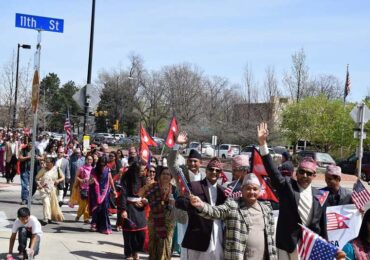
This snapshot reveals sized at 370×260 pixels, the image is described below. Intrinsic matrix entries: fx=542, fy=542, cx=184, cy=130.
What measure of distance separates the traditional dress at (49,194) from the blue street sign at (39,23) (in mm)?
4289

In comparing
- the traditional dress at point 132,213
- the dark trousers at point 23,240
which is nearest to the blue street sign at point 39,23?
the traditional dress at point 132,213

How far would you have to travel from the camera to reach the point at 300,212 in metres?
5.30

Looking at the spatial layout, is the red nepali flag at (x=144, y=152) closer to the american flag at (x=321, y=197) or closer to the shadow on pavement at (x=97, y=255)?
the shadow on pavement at (x=97, y=255)

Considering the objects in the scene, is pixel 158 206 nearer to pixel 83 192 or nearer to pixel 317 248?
pixel 317 248

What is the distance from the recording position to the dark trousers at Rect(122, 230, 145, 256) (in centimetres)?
888

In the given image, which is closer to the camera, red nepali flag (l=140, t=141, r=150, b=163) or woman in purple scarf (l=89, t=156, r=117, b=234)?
red nepali flag (l=140, t=141, r=150, b=163)

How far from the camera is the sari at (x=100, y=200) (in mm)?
11273

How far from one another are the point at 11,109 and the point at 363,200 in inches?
1715

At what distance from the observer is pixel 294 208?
5.25m

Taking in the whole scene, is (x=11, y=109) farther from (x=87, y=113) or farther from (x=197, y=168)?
(x=197, y=168)

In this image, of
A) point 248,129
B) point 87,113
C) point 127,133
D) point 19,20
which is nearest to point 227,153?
point 248,129

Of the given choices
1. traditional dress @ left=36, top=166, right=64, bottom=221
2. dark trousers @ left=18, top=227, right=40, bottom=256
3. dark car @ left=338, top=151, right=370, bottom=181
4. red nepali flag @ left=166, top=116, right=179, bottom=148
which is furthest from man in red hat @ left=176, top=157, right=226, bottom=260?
dark car @ left=338, top=151, right=370, bottom=181

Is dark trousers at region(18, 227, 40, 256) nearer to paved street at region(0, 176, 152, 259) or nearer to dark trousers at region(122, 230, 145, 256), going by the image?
paved street at region(0, 176, 152, 259)

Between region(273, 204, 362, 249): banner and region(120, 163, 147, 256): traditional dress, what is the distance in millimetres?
3512
